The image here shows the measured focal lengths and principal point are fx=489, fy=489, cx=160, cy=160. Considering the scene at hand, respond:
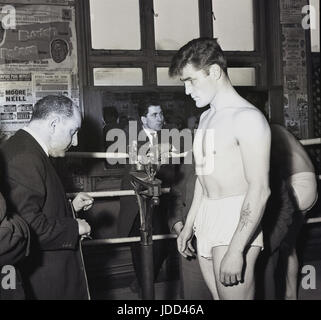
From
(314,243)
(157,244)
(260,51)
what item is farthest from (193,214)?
(260,51)

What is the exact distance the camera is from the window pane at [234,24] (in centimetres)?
494

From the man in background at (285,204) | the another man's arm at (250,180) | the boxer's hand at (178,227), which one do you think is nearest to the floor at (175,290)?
the man in background at (285,204)

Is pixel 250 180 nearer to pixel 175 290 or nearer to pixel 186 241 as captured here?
pixel 186 241

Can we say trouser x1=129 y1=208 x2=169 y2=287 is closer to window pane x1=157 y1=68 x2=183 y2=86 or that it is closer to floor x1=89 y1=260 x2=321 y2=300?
floor x1=89 y1=260 x2=321 y2=300

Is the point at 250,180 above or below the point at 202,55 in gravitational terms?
below

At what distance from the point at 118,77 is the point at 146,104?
14.8 inches

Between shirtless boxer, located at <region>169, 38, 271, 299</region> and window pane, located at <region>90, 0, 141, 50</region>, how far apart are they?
266 centimetres

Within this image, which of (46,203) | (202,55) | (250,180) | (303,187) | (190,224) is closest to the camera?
(250,180)

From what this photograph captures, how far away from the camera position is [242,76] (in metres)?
5.05

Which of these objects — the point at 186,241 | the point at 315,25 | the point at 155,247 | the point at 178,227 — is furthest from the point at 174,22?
the point at 186,241

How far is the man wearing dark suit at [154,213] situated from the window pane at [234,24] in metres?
1.13

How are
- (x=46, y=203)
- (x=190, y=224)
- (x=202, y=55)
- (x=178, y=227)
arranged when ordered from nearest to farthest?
1. (x=202, y=55)
2. (x=46, y=203)
3. (x=190, y=224)
4. (x=178, y=227)

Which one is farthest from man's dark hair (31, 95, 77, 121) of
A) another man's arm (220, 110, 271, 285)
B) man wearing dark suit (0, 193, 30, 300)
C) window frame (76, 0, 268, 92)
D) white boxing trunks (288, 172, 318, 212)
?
window frame (76, 0, 268, 92)
